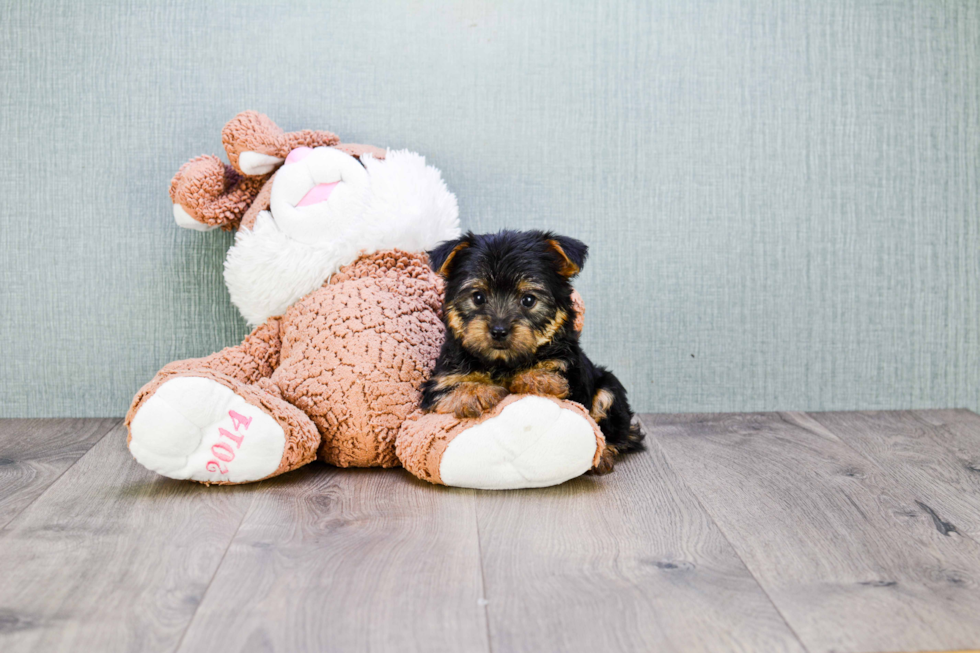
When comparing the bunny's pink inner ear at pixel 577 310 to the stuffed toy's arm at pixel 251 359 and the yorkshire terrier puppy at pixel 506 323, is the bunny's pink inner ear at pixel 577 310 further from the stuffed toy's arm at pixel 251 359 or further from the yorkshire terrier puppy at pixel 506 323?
the stuffed toy's arm at pixel 251 359

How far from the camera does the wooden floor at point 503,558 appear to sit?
1.30 meters

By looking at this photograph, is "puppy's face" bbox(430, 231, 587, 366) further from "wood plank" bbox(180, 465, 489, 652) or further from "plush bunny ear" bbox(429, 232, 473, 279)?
"wood plank" bbox(180, 465, 489, 652)

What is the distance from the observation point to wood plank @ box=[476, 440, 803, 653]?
1287mm

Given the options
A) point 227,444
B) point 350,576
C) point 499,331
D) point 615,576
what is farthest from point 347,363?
point 615,576

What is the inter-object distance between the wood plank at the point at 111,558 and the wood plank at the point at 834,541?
1.09m

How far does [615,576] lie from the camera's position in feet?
4.93

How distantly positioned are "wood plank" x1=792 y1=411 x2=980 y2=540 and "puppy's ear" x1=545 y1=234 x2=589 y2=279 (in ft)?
3.42

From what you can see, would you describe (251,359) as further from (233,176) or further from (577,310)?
(577,310)

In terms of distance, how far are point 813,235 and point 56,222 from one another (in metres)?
2.68

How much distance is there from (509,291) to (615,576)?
2.37ft

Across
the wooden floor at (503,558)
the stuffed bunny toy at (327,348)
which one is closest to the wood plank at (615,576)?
the wooden floor at (503,558)

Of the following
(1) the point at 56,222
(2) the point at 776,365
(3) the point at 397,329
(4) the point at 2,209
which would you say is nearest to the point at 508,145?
(3) the point at 397,329

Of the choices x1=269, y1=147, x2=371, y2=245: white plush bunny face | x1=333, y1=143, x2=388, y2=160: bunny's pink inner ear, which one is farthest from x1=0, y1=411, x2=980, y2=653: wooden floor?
x1=333, y1=143, x2=388, y2=160: bunny's pink inner ear

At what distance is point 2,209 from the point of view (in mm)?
2701
